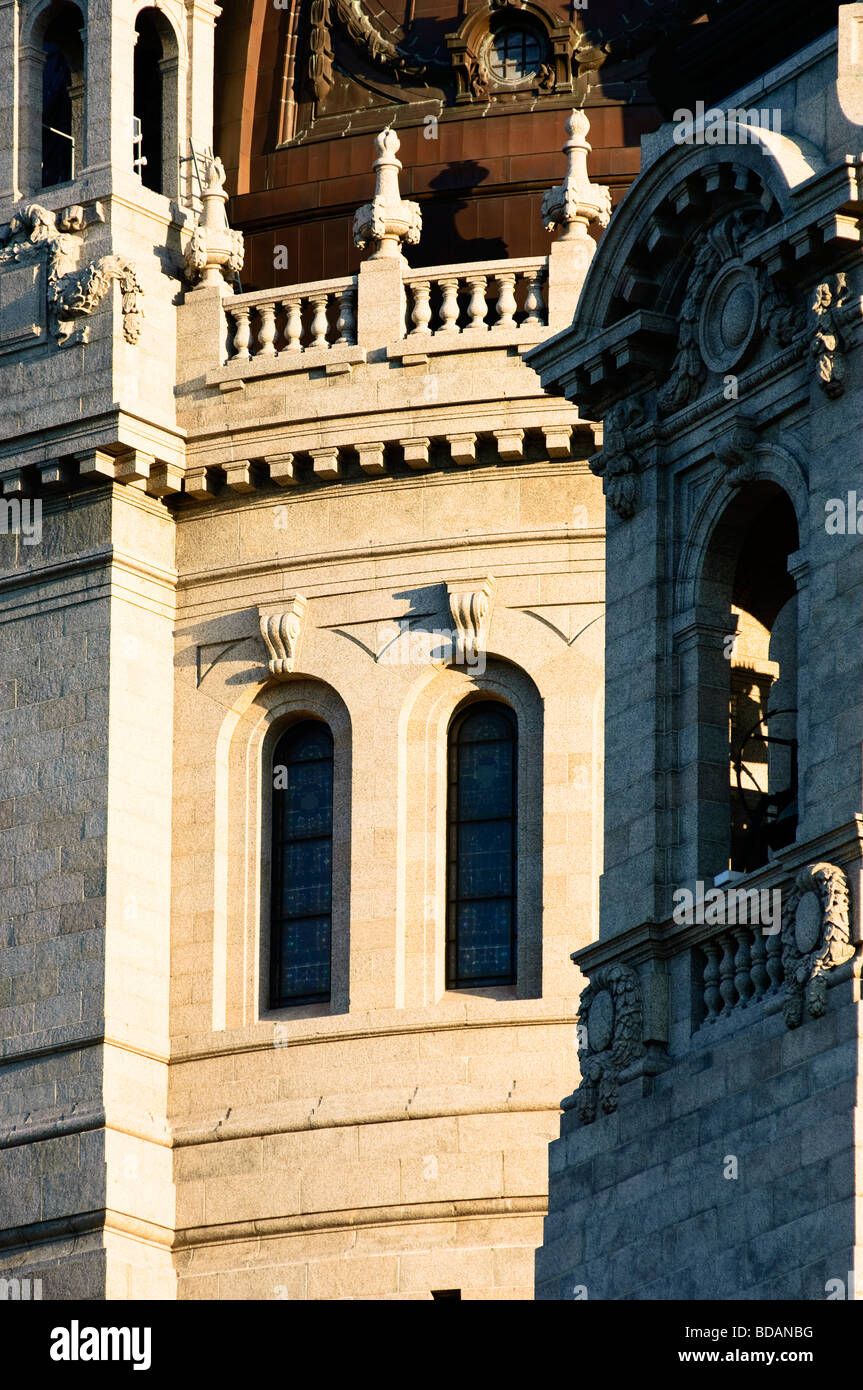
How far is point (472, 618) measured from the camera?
5572cm

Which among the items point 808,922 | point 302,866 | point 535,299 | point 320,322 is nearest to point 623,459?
point 808,922

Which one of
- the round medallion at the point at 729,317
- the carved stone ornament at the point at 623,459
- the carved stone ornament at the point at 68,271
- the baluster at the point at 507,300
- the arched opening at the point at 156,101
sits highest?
the arched opening at the point at 156,101

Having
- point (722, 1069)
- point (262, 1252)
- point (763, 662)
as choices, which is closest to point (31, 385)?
point (262, 1252)

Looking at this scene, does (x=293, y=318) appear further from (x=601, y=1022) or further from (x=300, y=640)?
(x=601, y=1022)

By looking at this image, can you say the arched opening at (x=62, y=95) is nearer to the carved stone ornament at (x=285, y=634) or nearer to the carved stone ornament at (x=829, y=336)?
the carved stone ornament at (x=285, y=634)

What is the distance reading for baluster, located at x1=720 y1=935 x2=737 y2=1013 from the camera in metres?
36.5

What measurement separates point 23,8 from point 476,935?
44.2ft

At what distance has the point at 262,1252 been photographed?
54.6 meters

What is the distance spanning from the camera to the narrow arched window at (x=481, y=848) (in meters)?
55.5

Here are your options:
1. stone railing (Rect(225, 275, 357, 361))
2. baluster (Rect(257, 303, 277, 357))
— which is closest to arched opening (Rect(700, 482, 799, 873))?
stone railing (Rect(225, 275, 357, 361))

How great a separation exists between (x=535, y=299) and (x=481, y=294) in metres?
0.69

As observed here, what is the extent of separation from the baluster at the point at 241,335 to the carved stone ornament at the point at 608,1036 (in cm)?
2098

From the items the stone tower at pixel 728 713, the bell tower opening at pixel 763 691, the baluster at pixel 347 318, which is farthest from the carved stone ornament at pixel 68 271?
the bell tower opening at pixel 763 691
